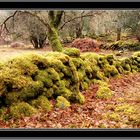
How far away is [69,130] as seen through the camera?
501 cm

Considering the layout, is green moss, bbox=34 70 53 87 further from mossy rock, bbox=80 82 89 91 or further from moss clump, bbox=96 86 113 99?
moss clump, bbox=96 86 113 99

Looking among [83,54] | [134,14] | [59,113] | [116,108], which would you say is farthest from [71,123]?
[134,14]

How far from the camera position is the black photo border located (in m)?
4.96

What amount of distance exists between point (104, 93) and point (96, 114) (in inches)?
17.3

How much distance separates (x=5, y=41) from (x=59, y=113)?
1.10 m

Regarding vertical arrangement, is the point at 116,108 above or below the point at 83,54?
below

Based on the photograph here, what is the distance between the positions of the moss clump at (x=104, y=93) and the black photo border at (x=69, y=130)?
2.31 ft

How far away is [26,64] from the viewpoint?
17.5 ft

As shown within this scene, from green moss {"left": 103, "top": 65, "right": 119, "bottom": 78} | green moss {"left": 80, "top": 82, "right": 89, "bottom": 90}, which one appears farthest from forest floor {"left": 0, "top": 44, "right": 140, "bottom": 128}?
green moss {"left": 103, "top": 65, "right": 119, "bottom": 78}

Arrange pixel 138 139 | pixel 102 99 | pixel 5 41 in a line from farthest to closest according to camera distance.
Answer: pixel 102 99 < pixel 5 41 < pixel 138 139

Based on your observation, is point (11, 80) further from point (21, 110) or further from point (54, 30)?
point (54, 30)

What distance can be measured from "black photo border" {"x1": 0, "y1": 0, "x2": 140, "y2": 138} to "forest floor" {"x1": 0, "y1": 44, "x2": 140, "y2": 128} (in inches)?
3.7

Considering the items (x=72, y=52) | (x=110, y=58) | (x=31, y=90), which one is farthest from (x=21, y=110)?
(x=110, y=58)
